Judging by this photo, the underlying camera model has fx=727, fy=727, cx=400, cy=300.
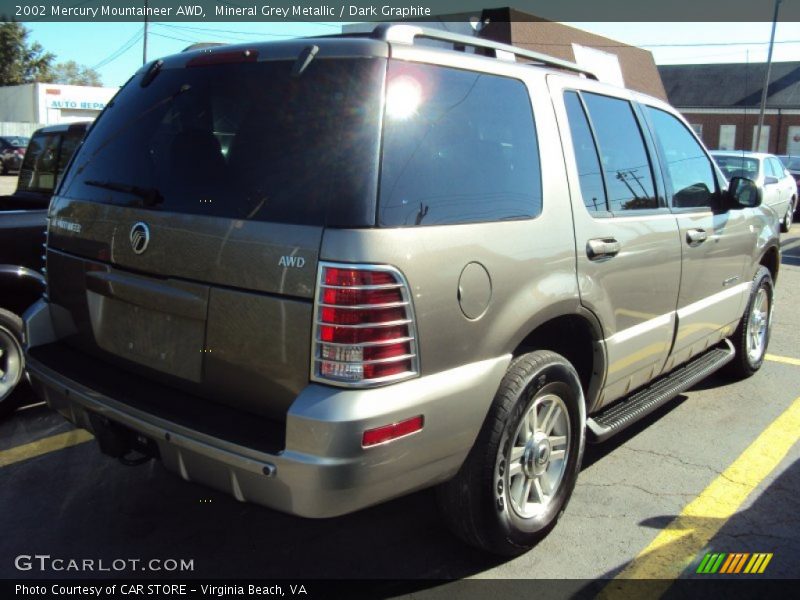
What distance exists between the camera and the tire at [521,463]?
274 cm

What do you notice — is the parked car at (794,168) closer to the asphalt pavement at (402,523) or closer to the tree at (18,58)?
the asphalt pavement at (402,523)

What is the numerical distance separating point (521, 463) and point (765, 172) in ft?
40.6

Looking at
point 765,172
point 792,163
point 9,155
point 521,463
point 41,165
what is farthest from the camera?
point 9,155

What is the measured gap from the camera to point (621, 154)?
365 centimetres

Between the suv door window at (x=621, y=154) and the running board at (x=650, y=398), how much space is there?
3.34ft

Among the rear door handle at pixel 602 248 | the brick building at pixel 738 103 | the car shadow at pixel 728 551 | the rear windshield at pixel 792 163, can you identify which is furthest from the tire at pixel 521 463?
the brick building at pixel 738 103

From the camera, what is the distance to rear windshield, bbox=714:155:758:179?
12.5 meters

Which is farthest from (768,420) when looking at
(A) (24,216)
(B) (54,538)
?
(A) (24,216)

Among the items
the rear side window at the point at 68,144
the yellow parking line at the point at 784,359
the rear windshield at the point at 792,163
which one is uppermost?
the rear windshield at the point at 792,163

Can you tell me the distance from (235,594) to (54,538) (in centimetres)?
91

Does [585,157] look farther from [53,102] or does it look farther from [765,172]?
[53,102]

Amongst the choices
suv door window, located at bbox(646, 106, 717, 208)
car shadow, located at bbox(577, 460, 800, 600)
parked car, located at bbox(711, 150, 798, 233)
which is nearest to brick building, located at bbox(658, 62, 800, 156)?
parked car, located at bbox(711, 150, 798, 233)

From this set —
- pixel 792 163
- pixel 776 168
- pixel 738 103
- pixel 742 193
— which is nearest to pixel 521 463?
pixel 742 193

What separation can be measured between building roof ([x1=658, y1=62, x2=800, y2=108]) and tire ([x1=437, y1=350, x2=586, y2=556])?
5315cm
